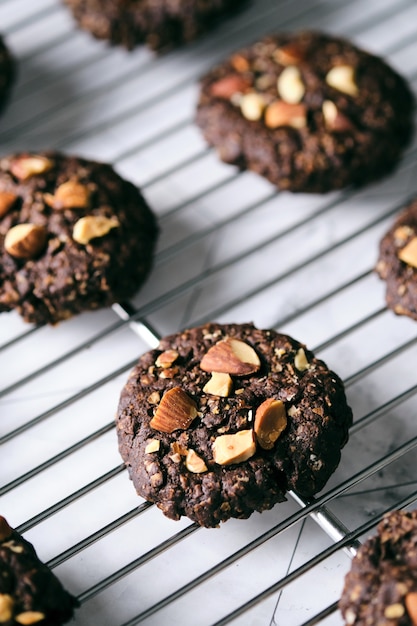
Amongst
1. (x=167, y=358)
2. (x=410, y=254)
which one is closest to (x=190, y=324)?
(x=167, y=358)

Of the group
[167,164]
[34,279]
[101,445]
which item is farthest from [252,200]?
[101,445]

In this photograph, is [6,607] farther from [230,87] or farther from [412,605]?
[230,87]

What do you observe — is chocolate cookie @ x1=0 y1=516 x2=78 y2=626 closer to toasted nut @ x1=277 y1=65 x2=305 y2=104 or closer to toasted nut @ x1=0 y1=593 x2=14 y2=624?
toasted nut @ x1=0 y1=593 x2=14 y2=624

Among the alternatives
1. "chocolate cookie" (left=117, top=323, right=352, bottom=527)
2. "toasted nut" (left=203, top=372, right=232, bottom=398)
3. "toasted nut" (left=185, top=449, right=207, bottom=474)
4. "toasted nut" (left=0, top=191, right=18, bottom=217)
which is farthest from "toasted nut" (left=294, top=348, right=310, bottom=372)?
"toasted nut" (left=0, top=191, right=18, bottom=217)

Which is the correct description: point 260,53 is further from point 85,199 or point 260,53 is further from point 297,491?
point 297,491

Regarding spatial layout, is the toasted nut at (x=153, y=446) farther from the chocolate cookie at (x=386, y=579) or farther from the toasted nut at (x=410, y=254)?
the toasted nut at (x=410, y=254)
